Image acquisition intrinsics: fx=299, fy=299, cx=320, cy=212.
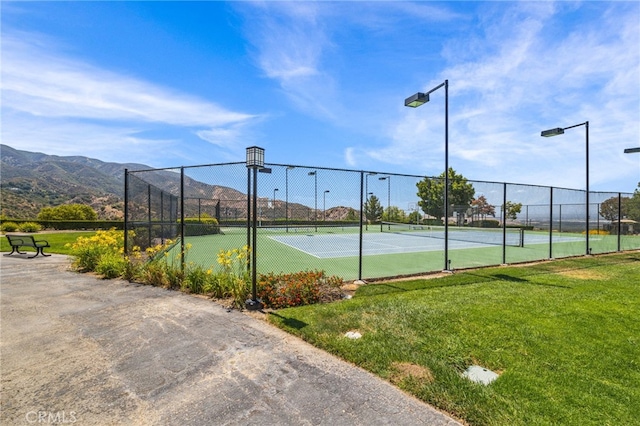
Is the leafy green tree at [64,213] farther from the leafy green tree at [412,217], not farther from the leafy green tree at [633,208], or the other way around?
the leafy green tree at [633,208]

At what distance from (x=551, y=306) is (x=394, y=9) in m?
7.64

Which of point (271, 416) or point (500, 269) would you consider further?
point (500, 269)

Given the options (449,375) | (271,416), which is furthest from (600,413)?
(271,416)

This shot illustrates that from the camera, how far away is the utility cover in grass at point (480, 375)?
2.77 meters

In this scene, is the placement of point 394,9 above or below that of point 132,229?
above

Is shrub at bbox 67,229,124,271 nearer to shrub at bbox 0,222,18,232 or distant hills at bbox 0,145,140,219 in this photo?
shrub at bbox 0,222,18,232

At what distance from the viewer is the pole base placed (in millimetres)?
5021

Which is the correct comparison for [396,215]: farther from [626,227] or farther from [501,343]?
[501,343]

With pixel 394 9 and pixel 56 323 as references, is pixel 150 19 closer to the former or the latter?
pixel 394 9

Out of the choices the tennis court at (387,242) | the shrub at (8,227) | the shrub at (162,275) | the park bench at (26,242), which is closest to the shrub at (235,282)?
the shrub at (162,275)

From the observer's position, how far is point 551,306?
491 cm

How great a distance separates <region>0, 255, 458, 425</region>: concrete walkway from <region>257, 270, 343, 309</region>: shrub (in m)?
0.66

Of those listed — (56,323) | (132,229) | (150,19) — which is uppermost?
(150,19)

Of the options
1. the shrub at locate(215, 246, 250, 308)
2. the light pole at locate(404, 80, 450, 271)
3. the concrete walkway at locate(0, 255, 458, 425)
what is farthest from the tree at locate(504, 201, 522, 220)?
the concrete walkway at locate(0, 255, 458, 425)
